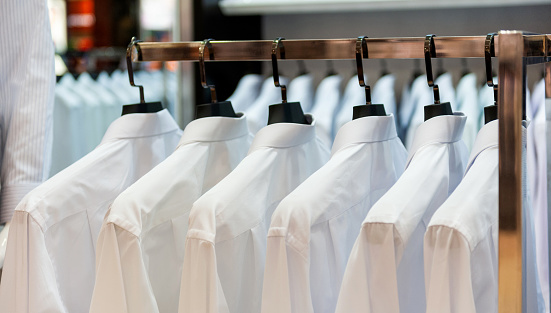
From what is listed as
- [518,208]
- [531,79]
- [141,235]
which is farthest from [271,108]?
[531,79]

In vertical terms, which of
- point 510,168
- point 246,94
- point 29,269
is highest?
point 246,94

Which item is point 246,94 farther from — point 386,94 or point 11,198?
point 11,198

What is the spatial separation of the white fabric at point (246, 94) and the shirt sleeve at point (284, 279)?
1.10 m

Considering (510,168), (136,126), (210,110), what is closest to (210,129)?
(210,110)

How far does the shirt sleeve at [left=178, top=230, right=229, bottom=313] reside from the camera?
0.84 m

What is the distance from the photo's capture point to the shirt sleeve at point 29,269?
92 centimetres

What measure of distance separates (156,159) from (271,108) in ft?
0.77

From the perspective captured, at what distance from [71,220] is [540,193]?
88 centimetres

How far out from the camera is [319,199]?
0.85 m

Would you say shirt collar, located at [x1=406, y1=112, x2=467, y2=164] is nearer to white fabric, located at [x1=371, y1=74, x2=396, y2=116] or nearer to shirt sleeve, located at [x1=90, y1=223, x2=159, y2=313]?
shirt sleeve, located at [x1=90, y1=223, x2=159, y2=313]

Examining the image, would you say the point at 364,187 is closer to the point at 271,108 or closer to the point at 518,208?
the point at 271,108

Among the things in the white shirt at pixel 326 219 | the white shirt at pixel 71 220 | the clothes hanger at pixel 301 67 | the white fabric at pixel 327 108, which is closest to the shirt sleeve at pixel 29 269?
the white shirt at pixel 71 220

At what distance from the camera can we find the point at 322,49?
38.6 inches

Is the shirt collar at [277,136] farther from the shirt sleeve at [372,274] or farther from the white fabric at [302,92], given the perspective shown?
the white fabric at [302,92]
